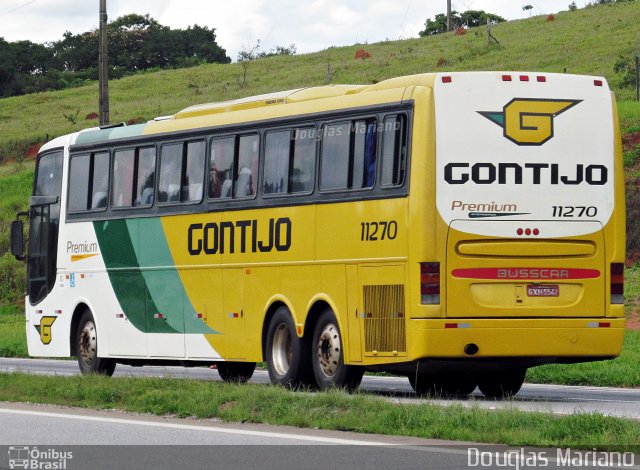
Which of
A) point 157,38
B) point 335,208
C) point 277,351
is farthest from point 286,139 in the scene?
point 157,38

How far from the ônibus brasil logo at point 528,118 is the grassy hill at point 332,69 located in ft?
113

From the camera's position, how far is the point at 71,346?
23719 mm

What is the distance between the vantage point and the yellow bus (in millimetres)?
16812

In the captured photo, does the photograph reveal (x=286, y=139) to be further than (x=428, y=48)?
No

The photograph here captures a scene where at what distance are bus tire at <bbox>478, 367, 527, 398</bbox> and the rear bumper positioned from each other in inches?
60.3

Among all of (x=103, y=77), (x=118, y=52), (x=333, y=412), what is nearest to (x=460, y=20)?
(x=118, y=52)

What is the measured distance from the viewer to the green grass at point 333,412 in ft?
38.7

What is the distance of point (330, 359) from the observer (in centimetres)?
1817

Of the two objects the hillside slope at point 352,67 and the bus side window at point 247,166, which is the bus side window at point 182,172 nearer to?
the bus side window at point 247,166

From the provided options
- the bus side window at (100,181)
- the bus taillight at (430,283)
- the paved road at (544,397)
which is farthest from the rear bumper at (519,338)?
the bus side window at (100,181)

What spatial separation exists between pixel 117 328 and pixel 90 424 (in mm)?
8657

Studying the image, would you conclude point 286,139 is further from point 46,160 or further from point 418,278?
point 46,160

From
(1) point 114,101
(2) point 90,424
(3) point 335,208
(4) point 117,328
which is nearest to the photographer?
(2) point 90,424

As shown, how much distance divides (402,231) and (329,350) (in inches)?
82.3
